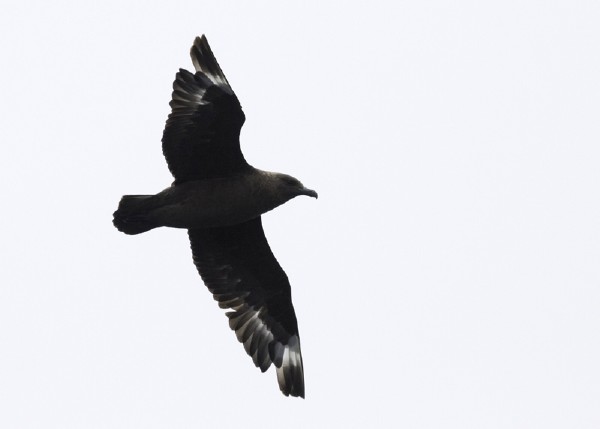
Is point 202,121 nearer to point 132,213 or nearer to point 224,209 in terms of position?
point 224,209

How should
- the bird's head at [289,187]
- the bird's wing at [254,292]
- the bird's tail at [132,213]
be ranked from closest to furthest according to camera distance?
1. the bird's tail at [132,213]
2. the bird's head at [289,187]
3. the bird's wing at [254,292]

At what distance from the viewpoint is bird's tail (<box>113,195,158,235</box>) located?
11.4 meters

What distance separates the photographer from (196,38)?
11227 millimetres

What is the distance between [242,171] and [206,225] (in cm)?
59

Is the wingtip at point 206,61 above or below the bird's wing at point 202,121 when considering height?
above

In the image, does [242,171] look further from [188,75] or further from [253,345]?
[253,345]

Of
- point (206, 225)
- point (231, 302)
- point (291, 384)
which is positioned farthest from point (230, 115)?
point (291, 384)

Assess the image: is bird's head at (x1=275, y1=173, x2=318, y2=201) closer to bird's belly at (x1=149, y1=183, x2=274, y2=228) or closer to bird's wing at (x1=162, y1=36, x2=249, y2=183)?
bird's belly at (x1=149, y1=183, x2=274, y2=228)

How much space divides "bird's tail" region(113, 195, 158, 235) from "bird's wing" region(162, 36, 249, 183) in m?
0.43

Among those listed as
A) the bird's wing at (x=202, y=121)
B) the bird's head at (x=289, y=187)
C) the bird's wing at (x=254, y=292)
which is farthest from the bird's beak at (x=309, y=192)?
the bird's wing at (x=202, y=121)

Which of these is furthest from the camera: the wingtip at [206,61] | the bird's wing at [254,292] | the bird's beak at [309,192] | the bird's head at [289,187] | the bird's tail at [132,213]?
the bird's wing at [254,292]

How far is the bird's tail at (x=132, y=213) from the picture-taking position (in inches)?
449

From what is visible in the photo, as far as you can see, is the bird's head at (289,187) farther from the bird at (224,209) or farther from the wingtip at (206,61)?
the wingtip at (206,61)

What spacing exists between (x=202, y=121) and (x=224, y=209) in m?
0.84
